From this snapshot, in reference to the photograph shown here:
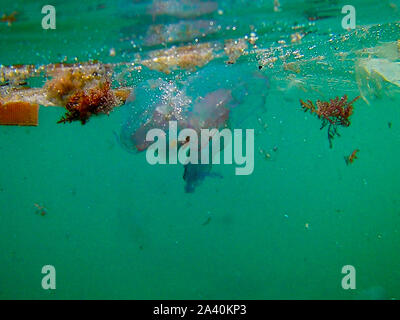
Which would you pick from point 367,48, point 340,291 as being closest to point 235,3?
point 367,48

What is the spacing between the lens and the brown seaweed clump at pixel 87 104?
26.7 feet

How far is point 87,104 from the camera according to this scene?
323 inches

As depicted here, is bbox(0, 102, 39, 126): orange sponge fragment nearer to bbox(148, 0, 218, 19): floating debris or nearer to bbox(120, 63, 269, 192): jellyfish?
bbox(120, 63, 269, 192): jellyfish

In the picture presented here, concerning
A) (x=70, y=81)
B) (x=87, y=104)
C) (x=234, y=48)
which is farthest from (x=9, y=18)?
(x=234, y=48)

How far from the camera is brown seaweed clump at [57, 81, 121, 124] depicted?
26.7ft

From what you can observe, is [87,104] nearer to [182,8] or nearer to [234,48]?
[182,8]

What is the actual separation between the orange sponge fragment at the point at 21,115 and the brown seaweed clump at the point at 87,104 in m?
1.50

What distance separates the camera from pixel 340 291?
957 inches

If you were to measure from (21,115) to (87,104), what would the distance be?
2.72 meters

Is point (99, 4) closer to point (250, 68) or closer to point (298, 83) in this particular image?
point (250, 68)

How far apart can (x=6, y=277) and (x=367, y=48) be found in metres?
30.2

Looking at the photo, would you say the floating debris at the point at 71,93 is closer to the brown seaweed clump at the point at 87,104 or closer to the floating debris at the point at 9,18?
the brown seaweed clump at the point at 87,104

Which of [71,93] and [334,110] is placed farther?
[334,110]

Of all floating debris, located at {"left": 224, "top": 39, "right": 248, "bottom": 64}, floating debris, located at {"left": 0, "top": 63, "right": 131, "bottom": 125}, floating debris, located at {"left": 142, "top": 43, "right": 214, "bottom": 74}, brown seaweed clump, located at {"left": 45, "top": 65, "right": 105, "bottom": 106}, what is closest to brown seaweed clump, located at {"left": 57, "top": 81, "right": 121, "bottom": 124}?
floating debris, located at {"left": 0, "top": 63, "right": 131, "bottom": 125}
